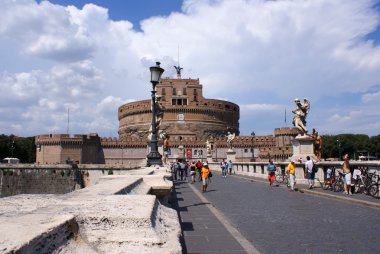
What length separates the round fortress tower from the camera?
235 ft

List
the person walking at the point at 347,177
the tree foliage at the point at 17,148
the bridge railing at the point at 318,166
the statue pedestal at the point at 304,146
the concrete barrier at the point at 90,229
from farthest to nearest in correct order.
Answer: the tree foliage at the point at 17,148 → the statue pedestal at the point at 304,146 → the person walking at the point at 347,177 → the bridge railing at the point at 318,166 → the concrete barrier at the point at 90,229

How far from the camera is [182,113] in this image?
72.2 metres

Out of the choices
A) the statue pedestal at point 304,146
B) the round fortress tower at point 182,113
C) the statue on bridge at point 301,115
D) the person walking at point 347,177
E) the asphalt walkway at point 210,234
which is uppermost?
the round fortress tower at point 182,113

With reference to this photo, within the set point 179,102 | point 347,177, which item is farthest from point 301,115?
point 179,102

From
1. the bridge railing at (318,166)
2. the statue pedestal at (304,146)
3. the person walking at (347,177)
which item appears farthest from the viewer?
the statue pedestal at (304,146)

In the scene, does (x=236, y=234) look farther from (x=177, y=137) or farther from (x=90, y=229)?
(x=177, y=137)

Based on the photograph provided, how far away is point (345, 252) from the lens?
450 centimetres

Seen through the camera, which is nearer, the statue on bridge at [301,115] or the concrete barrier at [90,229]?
the concrete barrier at [90,229]

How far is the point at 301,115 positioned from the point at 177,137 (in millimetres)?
55052

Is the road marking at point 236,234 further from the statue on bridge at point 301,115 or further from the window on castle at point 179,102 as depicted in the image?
the window on castle at point 179,102

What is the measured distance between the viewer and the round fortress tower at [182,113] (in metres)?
71.7

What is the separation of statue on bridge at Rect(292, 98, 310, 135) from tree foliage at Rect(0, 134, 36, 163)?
61.8m

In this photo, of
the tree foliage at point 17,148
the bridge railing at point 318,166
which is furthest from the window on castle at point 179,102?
the bridge railing at point 318,166

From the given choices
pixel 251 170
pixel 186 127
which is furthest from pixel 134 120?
pixel 251 170
